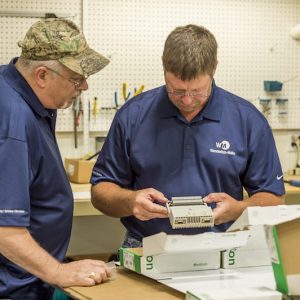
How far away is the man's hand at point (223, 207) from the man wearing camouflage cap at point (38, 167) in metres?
0.37

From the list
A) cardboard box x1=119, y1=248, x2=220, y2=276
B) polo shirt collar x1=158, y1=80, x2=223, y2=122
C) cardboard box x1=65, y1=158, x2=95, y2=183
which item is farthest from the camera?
cardboard box x1=65, y1=158, x2=95, y2=183

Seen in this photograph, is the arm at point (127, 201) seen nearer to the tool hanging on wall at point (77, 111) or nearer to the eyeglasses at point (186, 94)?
the eyeglasses at point (186, 94)

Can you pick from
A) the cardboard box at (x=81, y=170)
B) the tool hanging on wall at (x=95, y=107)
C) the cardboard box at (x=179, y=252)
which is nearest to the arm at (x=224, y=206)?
the cardboard box at (x=179, y=252)

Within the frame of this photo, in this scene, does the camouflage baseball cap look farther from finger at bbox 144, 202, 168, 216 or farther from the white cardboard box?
the white cardboard box

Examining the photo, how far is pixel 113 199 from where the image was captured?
184 centimetres

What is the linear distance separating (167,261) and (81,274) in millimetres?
248

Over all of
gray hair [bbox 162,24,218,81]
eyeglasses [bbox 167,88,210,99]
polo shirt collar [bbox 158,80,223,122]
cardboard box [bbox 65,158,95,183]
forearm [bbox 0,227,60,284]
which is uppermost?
gray hair [bbox 162,24,218,81]

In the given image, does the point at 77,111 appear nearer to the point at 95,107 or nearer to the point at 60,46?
the point at 95,107

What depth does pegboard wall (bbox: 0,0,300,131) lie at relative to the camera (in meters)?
3.35

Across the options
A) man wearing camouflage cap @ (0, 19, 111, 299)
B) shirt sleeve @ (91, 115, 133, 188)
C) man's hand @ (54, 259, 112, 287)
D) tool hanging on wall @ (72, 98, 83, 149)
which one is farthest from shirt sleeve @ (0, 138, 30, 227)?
tool hanging on wall @ (72, 98, 83, 149)

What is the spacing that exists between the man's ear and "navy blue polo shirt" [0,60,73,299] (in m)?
0.04

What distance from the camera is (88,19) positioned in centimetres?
335

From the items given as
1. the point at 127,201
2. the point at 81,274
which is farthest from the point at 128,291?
the point at 127,201

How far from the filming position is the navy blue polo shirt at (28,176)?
4.76 ft
